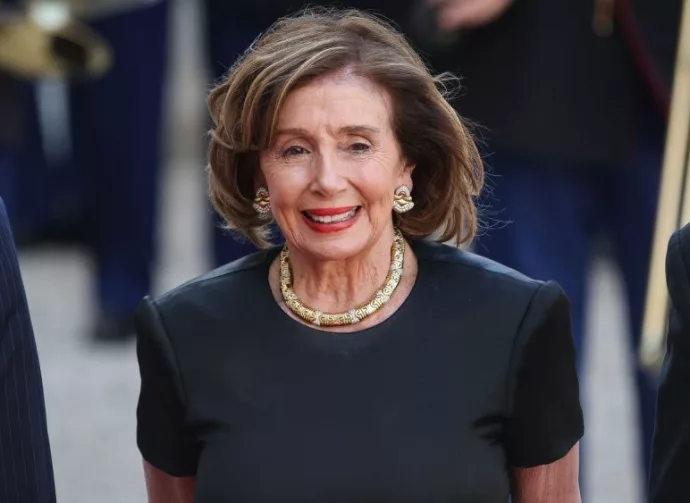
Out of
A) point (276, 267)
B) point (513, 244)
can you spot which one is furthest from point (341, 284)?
point (513, 244)

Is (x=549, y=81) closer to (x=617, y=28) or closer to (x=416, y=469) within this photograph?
(x=617, y=28)

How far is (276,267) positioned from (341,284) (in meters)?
0.14

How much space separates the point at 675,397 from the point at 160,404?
0.82m

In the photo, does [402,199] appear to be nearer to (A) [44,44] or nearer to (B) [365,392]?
(B) [365,392]

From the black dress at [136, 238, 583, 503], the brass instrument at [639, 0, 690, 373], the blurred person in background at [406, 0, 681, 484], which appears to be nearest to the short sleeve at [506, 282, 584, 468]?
the black dress at [136, 238, 583, 503]

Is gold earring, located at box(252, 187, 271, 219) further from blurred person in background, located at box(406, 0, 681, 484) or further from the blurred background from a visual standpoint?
blurred person in background, located at box(406, 0, 681, 484)

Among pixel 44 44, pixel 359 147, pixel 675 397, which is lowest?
pixel 675 397

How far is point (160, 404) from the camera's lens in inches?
110

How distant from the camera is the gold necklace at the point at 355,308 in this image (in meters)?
2.78

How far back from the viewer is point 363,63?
275cm

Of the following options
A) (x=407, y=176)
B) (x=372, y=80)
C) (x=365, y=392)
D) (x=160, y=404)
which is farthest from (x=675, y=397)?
(x=160, y=404)

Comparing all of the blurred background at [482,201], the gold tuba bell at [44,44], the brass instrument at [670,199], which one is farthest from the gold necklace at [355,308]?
the gold tuba bell at [44,44]

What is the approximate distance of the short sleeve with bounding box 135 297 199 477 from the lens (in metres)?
2.79

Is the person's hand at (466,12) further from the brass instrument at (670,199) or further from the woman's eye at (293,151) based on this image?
the woman's eye at (293,151)
